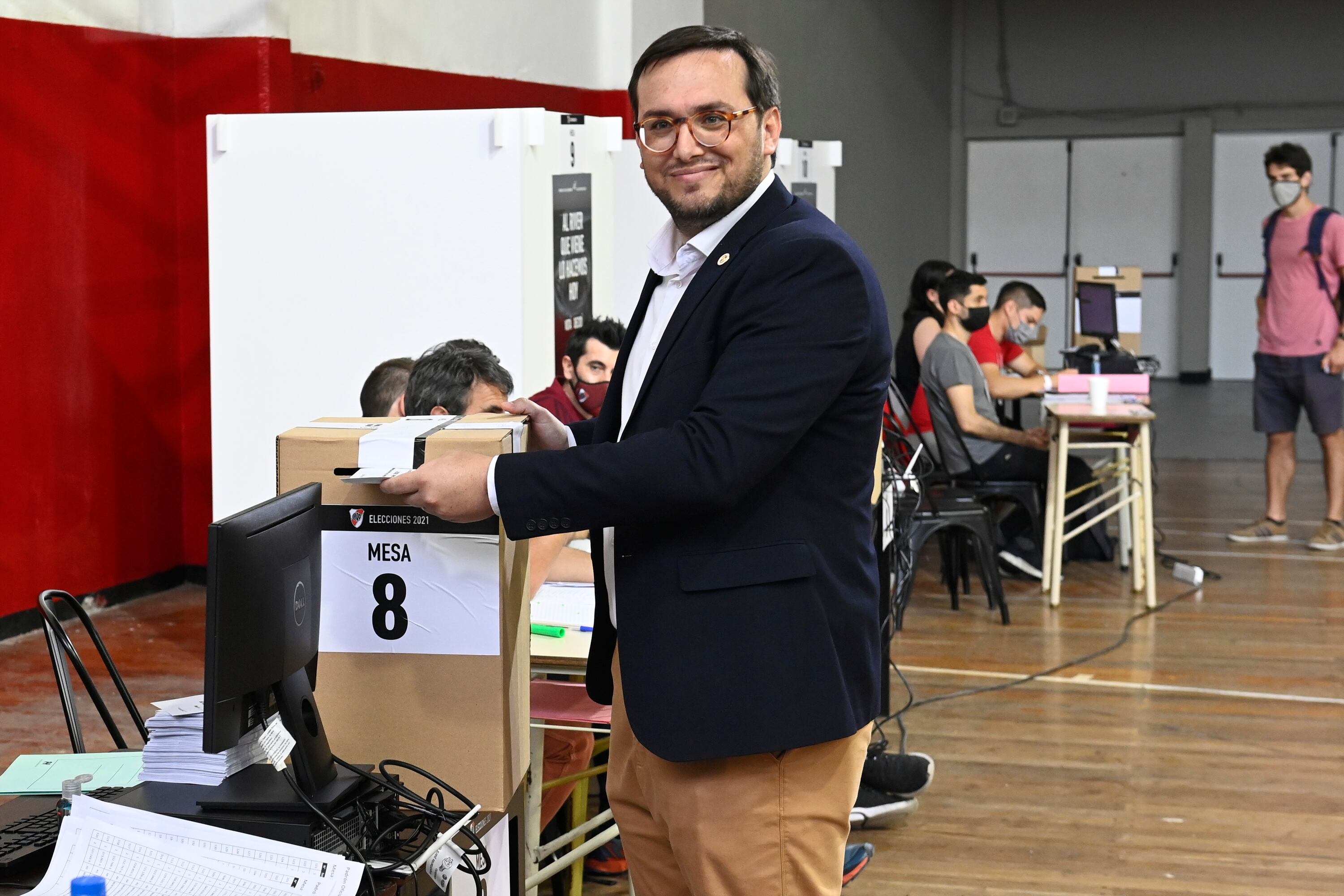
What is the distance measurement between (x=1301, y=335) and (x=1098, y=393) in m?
1.57

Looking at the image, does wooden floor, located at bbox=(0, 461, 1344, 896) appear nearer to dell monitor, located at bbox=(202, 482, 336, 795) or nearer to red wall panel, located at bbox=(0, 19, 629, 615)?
red wall panel, located at bbox=(0, 19, 629, 615)

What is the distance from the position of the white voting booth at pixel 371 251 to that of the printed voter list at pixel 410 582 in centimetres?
236

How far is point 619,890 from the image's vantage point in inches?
125

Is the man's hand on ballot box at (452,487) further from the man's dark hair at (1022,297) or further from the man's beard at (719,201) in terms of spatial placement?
the man's dark hair at (1022,297)

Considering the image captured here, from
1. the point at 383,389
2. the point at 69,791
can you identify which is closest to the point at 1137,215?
the point at 383,389

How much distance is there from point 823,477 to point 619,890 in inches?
70.1

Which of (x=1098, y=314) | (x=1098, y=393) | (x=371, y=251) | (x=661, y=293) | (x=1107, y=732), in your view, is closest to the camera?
(x=661, y=293)

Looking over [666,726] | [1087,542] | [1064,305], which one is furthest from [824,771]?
[1064,305]

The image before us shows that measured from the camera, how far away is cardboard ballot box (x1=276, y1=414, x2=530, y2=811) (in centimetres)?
204

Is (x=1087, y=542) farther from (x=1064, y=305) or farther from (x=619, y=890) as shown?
(x=1064, y=305)

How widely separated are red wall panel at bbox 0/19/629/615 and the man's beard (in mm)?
3888

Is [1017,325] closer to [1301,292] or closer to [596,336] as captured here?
[1301,292]

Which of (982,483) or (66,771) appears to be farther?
(982,483)

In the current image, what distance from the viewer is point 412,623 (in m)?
2.07
